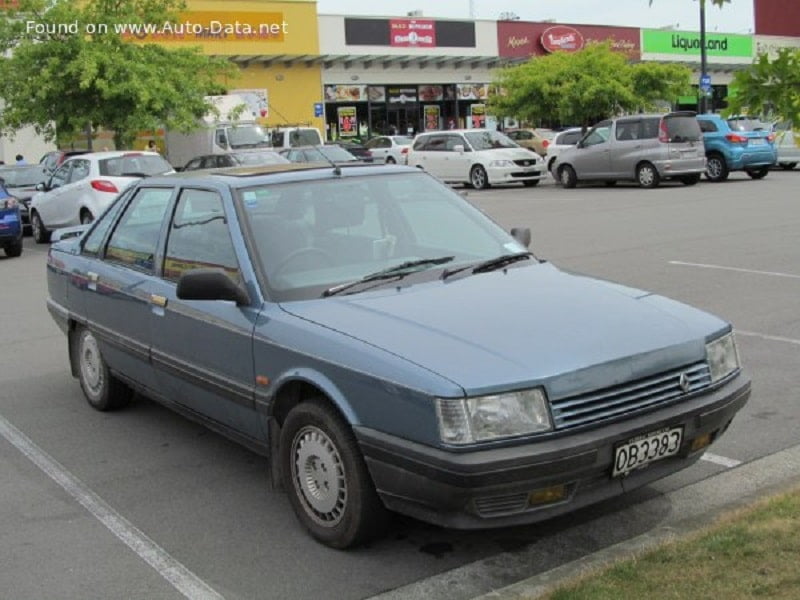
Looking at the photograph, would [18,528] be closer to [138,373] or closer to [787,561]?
[138,373]

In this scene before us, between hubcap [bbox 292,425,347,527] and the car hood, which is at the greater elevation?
the car hood

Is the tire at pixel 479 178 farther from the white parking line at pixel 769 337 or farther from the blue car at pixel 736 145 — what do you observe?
the white parking line at pixel 769 337

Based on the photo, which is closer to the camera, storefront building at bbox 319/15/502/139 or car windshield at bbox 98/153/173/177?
car windshield at bbox 98/153/173/177

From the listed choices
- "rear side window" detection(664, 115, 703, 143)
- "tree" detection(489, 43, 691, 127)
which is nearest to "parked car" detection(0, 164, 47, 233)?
"rear side window" detection(664, 115, 703, 143)

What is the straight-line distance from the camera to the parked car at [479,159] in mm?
25812

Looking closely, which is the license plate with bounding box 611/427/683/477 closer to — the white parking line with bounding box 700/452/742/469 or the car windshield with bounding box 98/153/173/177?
the white parking line with bounding box 700/452/742/469

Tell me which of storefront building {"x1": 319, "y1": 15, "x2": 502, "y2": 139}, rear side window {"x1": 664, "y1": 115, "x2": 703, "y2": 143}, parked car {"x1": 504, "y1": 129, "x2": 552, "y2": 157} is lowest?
rear side window {"x1": 664, "y1": 115, "x2": 703, "y2": 143}

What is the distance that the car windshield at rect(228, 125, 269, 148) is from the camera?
27031mm

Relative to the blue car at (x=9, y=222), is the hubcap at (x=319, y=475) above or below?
below

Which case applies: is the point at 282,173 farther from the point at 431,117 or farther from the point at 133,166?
the point at 431,117

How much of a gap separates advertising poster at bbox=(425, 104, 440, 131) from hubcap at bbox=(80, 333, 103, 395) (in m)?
41.9

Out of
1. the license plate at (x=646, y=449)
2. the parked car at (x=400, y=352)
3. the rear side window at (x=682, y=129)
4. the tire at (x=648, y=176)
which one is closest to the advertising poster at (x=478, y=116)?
the tire at (x=648, y=176)

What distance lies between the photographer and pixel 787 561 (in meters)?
3.55

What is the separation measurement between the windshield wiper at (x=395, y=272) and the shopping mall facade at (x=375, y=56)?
1406 inches
